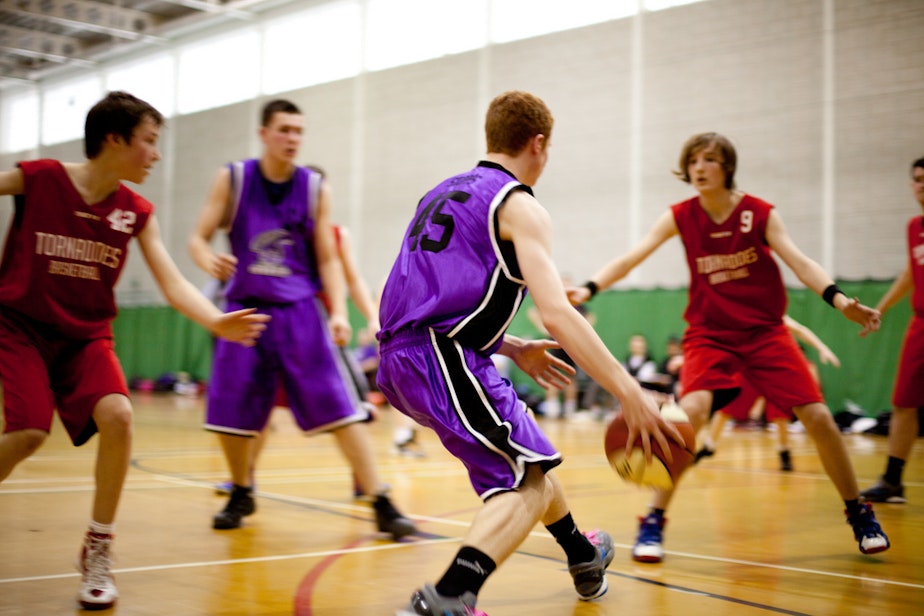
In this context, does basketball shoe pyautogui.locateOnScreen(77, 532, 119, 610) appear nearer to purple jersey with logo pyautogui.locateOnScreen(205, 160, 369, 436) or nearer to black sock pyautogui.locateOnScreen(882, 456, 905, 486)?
purple jersey with logo pyautogui.locateOnScreen(205, 160, 369, 436)

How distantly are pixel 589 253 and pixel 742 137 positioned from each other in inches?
137

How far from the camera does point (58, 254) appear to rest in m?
3.41

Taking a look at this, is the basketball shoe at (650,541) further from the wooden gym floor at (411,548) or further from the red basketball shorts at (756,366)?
the red basketball shorts at (756,366)

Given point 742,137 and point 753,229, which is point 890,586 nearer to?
point 753,229

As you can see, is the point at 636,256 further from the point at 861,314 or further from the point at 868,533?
the point at 868,533

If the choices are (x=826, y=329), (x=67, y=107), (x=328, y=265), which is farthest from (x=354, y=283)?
(x=67, y=107)

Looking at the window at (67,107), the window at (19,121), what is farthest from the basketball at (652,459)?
the window at (19,121)

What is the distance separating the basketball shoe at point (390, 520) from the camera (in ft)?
14.9

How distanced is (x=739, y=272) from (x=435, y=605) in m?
2.74

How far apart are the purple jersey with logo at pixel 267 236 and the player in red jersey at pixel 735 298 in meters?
1.59

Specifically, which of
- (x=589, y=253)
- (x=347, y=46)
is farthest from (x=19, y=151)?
(x=589, y=253)

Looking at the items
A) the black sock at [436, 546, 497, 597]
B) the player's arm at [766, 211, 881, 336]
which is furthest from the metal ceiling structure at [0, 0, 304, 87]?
the black sock at [436, 546, 497, 597]

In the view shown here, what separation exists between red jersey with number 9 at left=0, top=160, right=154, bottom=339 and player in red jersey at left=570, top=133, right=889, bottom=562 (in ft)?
6.97

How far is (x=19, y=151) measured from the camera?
27703mm
